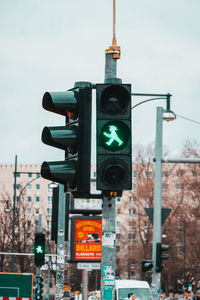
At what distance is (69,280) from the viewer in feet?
335

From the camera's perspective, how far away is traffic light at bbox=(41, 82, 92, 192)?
810 cm

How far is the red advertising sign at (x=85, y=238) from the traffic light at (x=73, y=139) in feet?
55.4

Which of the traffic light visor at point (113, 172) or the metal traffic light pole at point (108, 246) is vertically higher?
the traffic light visor at point (113, 172)

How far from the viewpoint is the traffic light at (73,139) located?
26.6 ft

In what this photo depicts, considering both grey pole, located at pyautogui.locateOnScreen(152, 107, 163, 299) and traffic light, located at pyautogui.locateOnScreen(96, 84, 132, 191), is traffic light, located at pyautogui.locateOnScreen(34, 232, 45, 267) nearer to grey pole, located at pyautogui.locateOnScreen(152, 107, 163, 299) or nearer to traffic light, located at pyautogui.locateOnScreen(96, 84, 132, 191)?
grey pole, located at pyautogui.locateOnScreen(152, 107, 163, 299)

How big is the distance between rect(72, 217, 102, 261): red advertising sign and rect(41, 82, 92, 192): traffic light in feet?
55.4

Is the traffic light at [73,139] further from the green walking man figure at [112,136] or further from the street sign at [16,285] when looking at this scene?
the street sign at [16,285]

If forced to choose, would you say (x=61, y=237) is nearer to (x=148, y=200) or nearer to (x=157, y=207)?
(x=157, y=207)

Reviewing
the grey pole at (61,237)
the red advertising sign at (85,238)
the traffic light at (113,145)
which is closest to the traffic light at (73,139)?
the traffic light at (113,145)

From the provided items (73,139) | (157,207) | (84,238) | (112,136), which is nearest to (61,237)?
(84,238)

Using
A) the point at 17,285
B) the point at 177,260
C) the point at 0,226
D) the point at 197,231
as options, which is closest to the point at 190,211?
the point at 197,231

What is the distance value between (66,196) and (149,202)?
42616mm

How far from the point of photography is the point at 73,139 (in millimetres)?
8180

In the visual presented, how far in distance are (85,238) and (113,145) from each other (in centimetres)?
1773
